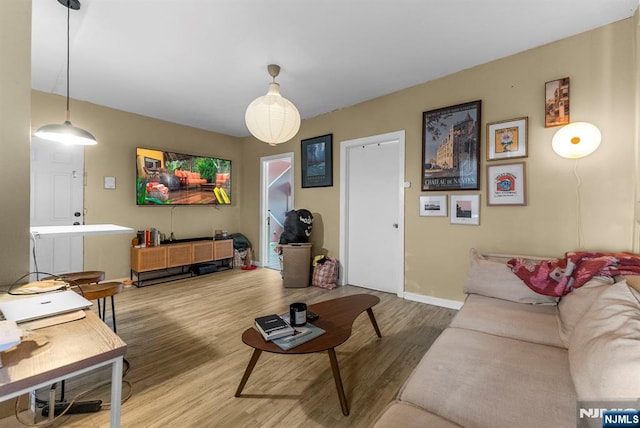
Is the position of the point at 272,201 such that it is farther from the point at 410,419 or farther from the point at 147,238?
the point at 410,419

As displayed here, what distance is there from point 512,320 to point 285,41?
2821mm

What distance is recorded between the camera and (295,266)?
156 inches

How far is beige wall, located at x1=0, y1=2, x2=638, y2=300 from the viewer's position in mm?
1472

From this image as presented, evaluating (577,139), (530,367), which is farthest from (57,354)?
(577,139)

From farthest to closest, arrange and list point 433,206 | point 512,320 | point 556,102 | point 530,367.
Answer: point 433,206
point 556,102
point 512,320
point 530,367

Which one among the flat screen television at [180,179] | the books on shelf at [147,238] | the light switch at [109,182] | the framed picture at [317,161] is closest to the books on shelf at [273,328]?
the framed picture at [317,161]

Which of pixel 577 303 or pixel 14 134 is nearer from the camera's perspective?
pixel 14 134

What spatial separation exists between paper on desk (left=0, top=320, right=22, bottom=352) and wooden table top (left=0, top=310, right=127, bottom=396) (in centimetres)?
6

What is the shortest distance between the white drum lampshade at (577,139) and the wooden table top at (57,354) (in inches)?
123

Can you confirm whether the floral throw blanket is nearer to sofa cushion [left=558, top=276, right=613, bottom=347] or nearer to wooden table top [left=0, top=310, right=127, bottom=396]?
sofa cushion [left=558, top=276, right=613, bottom=347]

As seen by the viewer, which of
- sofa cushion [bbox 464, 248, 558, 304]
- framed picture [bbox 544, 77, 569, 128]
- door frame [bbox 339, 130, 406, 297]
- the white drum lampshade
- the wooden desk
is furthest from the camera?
door frame [bbox 339, 130, 406, 297]

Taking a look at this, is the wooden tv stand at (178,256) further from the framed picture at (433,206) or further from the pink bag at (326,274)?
the framed picture at (433,206)
